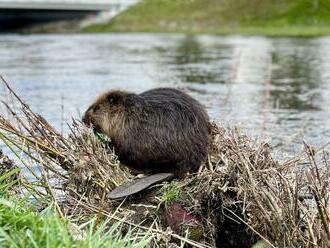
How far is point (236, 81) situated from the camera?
19250 millimetres

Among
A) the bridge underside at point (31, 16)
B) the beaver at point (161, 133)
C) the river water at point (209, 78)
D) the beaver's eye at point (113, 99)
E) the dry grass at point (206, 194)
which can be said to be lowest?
the bridge underside at point (31, 16)

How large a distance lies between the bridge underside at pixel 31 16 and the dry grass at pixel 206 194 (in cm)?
4630

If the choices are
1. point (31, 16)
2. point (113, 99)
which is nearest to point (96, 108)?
point (113, 99)

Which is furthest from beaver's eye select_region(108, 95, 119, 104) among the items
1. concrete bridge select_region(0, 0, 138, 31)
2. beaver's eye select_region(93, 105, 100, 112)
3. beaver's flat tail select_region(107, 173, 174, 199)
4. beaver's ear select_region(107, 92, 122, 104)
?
concrete bridge select_region(0, 0, 138, 31)

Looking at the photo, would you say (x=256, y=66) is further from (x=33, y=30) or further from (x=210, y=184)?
(x=33, y=30)

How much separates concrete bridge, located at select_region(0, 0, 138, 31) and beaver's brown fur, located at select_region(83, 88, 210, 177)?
4314 cm

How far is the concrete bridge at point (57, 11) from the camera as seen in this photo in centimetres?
4972

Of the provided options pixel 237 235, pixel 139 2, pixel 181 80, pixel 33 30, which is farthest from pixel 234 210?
pixel 139 2

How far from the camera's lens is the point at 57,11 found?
52562 mm

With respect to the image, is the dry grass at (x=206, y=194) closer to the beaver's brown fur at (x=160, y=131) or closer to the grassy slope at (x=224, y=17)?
the beaver's brown fur at (x=160, y=131)

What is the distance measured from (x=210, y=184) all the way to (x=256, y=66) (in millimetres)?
17288

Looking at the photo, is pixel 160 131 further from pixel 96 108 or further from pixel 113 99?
pixel 96 108

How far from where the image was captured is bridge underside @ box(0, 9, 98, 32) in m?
52.2

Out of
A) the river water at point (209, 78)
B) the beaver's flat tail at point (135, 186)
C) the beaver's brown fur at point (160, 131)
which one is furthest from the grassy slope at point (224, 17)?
the beaver's flat tail at point (135, 186)
